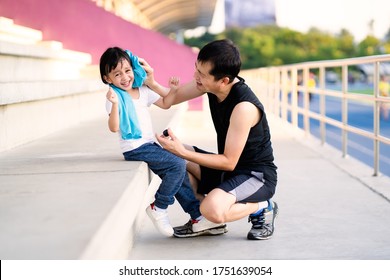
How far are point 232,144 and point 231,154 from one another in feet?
0.17

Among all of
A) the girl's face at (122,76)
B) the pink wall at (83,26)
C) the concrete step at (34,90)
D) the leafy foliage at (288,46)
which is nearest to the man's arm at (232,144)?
Result: the girl's face at (122,76)

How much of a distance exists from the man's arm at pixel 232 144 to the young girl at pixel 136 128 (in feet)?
0.47

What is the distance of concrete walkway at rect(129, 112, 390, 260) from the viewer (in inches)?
126

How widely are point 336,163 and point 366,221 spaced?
7.87 ft

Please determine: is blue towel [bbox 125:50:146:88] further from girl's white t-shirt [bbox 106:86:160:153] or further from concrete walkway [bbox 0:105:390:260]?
concrete walkway [bbox 0:105:390:260]

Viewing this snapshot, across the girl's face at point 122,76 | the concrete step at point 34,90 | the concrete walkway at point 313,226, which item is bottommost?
the concrete walkway at point 313,226

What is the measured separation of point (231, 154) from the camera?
3275 millimetres

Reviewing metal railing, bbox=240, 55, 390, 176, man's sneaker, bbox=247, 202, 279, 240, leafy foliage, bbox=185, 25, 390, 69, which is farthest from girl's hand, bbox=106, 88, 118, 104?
leafy foliage, bbox=185, 25, 390, 69

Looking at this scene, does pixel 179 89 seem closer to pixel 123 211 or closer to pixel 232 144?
pixel 232 144

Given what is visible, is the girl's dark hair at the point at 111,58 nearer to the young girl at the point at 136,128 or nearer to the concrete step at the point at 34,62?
the young girl at the point at 136,128

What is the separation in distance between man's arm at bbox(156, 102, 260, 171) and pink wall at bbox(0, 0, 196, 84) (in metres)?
2.53

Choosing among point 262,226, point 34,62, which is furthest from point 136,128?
point 34,62

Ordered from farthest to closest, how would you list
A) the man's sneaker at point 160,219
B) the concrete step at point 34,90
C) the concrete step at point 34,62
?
the concrete step at point 34,62 → the concrete step at point 34,90 → the man's sneaker at point 160,219

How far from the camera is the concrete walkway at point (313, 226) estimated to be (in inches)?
126
